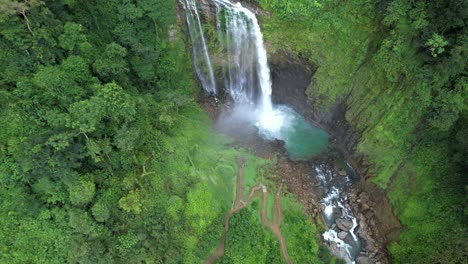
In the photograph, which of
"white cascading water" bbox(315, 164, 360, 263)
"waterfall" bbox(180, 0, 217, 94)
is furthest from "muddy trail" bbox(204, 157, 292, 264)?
"waterfall" bbox(180, 0, 217, 94)

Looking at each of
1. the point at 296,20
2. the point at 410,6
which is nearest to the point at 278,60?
the point at 296,20

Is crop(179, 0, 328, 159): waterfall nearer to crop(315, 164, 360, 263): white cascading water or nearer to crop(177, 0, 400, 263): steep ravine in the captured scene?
crop(177, 0, 400, 263): steep ravine

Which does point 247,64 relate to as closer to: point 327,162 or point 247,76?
point 247,76

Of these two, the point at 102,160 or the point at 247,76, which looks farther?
the point at 247,76

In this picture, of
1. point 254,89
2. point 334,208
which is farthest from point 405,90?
point 254,89

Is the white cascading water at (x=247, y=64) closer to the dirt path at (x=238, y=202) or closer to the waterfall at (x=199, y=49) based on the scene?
the waterfall at (x=199, y=49)

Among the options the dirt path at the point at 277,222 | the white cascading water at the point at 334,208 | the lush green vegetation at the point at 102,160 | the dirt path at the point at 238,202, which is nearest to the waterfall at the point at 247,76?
the white cascading water at the point at 334,208
